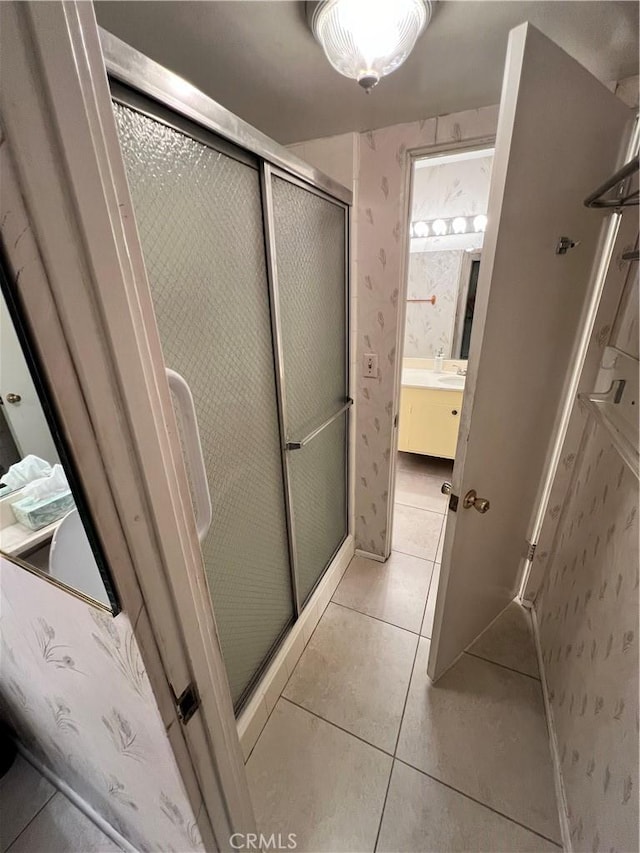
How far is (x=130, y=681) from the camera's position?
0.55 m

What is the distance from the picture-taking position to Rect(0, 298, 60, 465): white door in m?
0.46

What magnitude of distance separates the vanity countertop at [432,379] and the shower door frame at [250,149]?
109 centimetres

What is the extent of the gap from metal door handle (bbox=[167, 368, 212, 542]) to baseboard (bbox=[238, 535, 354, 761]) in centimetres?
98

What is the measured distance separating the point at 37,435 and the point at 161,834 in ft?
3.29

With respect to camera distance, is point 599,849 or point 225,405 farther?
point 225,405

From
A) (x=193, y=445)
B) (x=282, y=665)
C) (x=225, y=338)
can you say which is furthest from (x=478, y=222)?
(x=282, y=665)

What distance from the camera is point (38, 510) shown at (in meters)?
0.70

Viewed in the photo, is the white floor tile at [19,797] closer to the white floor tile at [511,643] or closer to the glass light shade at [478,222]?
the white floor tile at [511,643]

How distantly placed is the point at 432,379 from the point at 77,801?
9.45 feet

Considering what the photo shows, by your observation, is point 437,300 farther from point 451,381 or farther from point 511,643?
point 511,643

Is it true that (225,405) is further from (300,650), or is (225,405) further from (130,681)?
(300,650)

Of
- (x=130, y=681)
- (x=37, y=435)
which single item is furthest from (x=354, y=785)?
(x=37, y=435)

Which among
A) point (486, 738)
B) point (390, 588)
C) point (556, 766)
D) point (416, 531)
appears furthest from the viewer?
point (416, 531)

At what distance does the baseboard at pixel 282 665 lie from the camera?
3.85 ft
